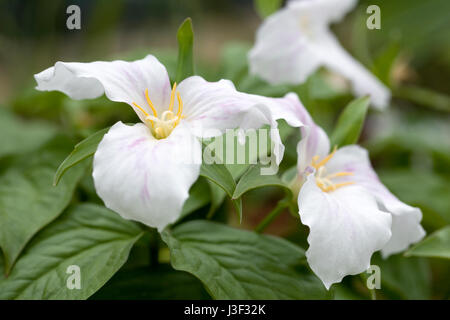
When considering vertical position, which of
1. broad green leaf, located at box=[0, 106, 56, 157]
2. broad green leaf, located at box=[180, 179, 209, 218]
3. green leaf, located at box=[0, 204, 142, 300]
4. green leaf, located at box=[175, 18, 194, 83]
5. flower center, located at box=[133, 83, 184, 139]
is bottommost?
green leaf, located at box=[0, 204, 142, 300]

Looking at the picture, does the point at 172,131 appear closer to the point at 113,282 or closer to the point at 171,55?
the point at 113,282

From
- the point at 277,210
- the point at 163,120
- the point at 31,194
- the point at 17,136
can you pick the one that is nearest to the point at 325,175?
the point at 277,210

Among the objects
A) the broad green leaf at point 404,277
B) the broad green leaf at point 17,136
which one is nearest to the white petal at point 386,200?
the broad green leaf at point 404,277

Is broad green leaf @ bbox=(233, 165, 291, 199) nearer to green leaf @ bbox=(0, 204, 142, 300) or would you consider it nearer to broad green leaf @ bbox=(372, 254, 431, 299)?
green leaf @ bbox=(0, 204, 142, 300)

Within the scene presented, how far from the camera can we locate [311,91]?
76cm

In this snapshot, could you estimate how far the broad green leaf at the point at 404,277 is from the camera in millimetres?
615

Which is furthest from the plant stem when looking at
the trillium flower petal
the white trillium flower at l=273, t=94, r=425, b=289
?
the trillium flower petal

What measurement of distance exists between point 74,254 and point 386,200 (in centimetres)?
29

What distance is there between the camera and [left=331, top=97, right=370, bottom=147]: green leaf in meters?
0.55

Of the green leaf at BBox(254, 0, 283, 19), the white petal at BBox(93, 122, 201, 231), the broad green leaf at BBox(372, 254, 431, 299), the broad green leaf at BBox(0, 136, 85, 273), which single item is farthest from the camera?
the green leaf at BBox(254, 0, 283, 19)

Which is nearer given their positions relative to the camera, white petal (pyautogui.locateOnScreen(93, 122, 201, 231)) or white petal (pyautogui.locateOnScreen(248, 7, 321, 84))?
white petal (pyautogui.locateOnScreen(93, 122, 201, 231))

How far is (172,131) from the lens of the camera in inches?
17.0

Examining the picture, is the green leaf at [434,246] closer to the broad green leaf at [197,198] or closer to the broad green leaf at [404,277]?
the broad green leaf at [404,277]
